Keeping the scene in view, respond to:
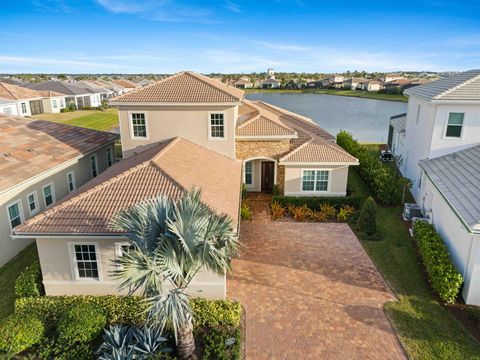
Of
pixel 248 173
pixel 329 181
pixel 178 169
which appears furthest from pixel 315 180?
pixel 178 169

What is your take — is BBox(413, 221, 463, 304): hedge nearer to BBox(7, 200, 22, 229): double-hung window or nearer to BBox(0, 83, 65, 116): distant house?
BBox(7, 200, 22, 229): double-hung window

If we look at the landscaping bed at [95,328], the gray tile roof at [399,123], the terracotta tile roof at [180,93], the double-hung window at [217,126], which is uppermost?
the terracotta tile roof at [180,93]

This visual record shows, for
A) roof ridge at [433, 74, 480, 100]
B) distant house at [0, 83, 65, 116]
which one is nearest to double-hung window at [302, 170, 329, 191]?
roof ridge at [433, 74, 480, 100]

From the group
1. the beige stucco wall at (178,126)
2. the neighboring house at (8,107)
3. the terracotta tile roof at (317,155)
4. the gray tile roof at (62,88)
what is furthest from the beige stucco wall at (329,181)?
the gray tile roof at (62,88)

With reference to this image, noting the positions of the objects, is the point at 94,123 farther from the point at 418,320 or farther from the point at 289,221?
the point at 418,320

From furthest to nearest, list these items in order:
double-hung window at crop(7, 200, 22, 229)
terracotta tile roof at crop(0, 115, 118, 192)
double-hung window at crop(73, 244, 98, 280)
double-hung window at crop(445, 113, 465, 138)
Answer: double-hung window at crop(445, 113, 465, 138), terracotta tile roof at crop(0, 115, 118, 192), double-hung window at crop(7, 200, 22, 229), double-hung window at crop(73, 244, 98, 280)

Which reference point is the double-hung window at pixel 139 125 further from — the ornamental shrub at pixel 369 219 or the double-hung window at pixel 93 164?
the ornamental shrub at pixel 369 219
